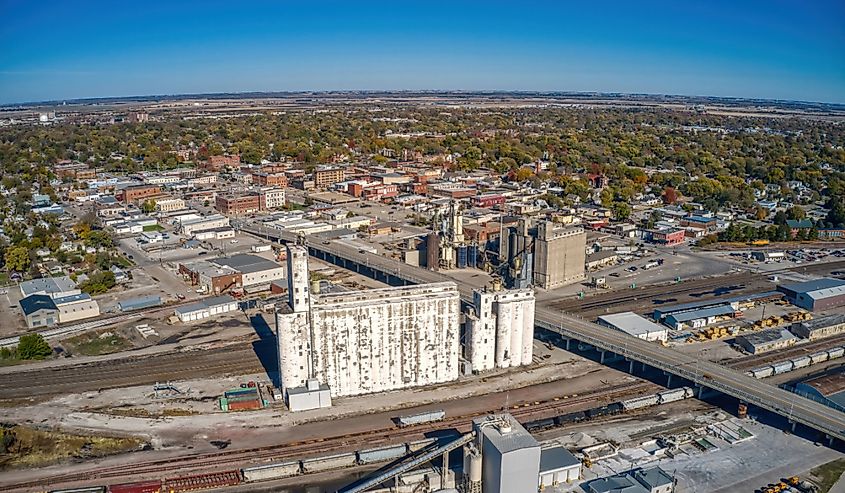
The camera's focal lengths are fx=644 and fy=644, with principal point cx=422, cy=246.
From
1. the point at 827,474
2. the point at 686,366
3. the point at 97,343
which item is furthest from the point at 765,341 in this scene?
the point at 97,343

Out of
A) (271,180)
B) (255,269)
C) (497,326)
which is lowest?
(255,269)

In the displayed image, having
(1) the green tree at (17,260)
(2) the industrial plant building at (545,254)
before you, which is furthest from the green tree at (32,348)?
(2) the industrial plant building at (545,254)

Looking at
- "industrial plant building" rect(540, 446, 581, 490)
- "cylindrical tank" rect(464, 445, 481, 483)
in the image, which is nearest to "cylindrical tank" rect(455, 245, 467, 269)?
"industrial plant building" rect(540, 446, 581, 490)

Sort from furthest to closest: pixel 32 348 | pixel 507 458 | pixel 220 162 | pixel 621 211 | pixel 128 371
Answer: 1. pixel 220 162
2. pixel 621 211
3. pixel 32 348
4. pixel 128 371
5. pixel 507 458

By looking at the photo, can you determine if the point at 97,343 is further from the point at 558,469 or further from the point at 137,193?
the point at 137,193

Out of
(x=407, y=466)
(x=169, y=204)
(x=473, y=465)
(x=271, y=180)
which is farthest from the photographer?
(x=271, y=180)
